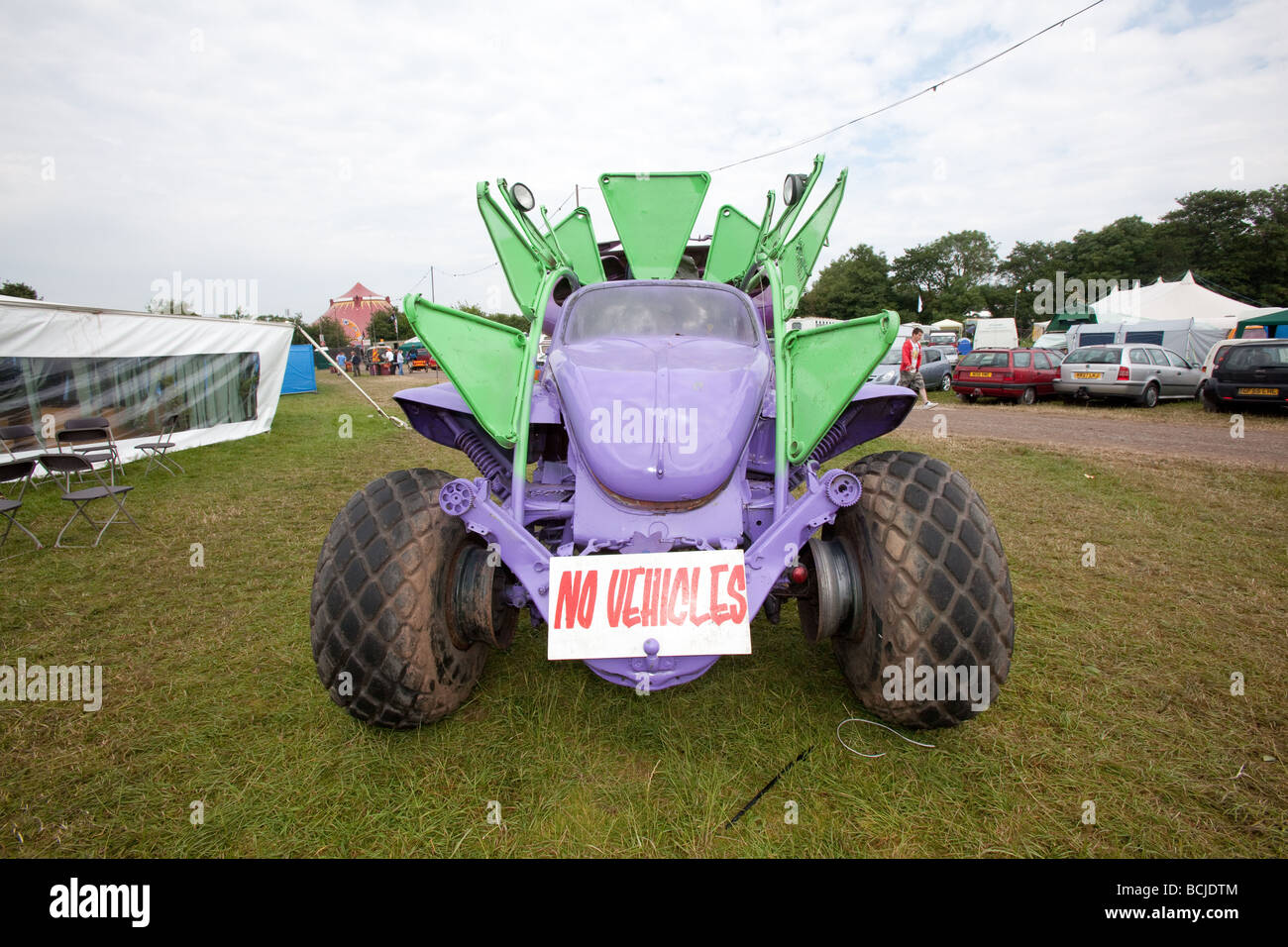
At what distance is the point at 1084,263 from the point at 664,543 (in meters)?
74.6

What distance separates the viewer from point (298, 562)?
16.9ft

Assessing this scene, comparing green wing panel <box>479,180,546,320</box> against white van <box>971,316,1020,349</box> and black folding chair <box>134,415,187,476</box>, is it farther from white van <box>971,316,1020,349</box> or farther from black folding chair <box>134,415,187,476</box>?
white van <box>971,316,1020,349</box>

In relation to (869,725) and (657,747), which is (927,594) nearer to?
(869,725)

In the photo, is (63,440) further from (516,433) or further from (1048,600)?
(1048,600)

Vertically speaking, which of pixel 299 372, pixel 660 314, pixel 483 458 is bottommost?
pixel 483 458

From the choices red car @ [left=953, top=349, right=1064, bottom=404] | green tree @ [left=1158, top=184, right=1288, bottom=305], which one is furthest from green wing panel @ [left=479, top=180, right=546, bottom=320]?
green tree @ [left=1158, top=184, right=1288, bottom=305]

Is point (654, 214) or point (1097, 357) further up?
point (1097, 357)

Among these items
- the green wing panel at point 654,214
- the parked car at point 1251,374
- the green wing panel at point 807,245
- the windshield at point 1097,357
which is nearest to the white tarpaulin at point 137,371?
the green wing panel at point 654,214

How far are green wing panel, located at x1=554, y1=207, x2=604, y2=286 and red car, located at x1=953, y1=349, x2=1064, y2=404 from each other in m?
15.5

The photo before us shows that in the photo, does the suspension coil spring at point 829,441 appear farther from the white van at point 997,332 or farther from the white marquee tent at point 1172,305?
the white van at point 997,332

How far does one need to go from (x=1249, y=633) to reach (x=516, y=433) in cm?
445

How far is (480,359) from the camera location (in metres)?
2.98

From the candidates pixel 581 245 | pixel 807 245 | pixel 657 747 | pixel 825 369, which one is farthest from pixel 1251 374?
pixel 657 747

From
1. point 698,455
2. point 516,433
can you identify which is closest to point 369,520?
point 516,433
